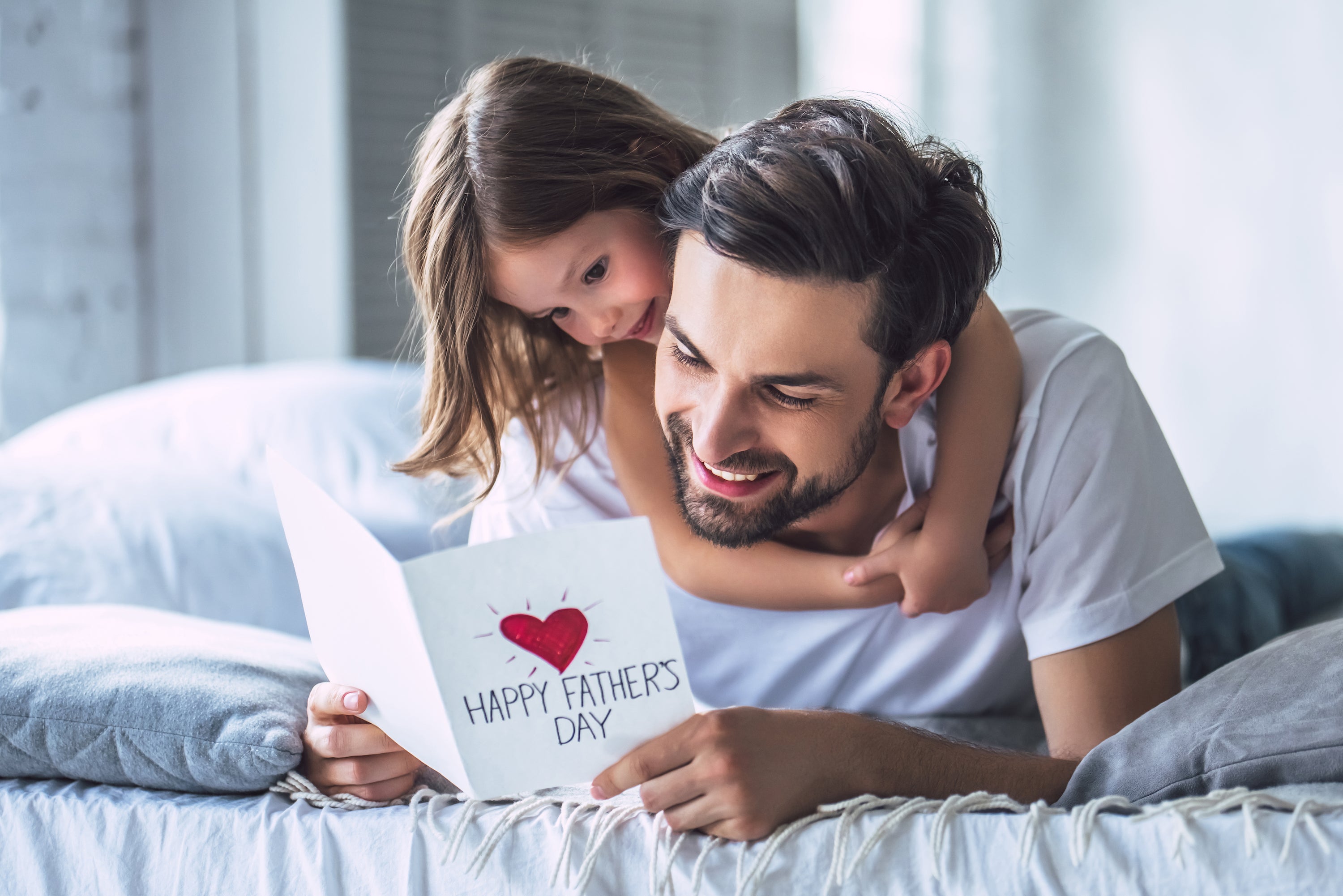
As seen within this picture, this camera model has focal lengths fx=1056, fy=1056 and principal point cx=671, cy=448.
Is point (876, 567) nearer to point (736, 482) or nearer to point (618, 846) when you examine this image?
point (736, 482)

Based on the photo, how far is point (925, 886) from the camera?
0.75 meters

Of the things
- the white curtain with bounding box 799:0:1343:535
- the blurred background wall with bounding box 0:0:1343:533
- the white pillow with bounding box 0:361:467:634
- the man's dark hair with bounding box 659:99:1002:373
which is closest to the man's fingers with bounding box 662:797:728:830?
the man's dark hair with bounding box 659:99:1002:373

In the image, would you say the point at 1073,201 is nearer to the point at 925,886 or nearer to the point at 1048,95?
the point at 1048,95

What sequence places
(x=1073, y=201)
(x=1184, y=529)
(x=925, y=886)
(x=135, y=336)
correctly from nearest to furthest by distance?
(x=925, y=886) → (x=1184, y=529) → (x=135, y=336) → (x=1073, y=201)

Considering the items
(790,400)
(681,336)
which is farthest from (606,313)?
(790,400)

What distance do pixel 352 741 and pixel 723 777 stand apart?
0.32 m

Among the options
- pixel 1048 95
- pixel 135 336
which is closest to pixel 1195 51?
pixel 1048 95

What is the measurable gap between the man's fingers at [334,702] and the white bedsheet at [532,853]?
73mm

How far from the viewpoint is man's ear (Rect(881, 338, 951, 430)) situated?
3.74ft

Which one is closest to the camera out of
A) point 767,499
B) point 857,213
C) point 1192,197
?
point 857,213

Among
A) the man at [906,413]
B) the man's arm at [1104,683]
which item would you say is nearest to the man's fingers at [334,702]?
the man at [906,413]

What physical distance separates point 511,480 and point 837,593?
51 cm

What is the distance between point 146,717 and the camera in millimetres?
897

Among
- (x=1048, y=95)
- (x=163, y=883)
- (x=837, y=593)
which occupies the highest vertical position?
(x=1048, y=95)
